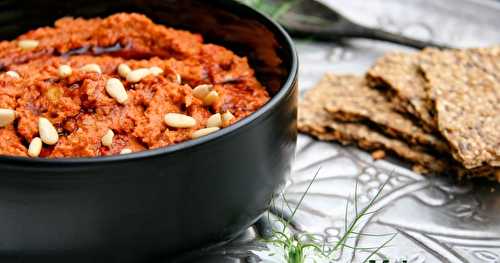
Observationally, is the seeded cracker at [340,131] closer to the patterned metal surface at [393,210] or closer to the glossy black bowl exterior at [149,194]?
the patterned metal surface at [393,210]

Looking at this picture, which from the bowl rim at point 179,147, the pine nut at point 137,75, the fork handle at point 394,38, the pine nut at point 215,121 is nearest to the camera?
the bowl rim at point 179,147

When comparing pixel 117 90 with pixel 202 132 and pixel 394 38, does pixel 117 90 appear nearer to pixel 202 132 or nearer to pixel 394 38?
pixel 202 132

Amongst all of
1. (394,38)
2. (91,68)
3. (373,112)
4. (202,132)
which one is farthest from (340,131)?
(91,68)

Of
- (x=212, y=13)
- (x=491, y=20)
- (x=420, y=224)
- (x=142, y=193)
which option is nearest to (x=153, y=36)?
(x=212, y=13)

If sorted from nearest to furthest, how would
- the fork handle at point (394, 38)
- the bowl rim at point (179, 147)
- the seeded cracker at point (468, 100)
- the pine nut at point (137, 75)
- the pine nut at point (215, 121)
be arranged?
the bowl rim at point (179, 147)
the pine nut at point (215, 121)
the pine nut at point (137, 75)
the seeded cracker at point (468, 100)
the fork handle at point (394, 38)

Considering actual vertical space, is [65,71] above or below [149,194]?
above

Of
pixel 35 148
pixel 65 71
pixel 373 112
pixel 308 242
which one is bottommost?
pixel 308 242

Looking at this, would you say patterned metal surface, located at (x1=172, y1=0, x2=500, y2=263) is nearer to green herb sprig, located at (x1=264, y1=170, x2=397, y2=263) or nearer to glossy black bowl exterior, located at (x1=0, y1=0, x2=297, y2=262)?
green herb sprig, located at (x1=264, y1=170, x2=397, y2=263)

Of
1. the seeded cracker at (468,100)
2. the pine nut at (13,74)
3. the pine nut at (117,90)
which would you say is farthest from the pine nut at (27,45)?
the seeded cracker at (468,100)
